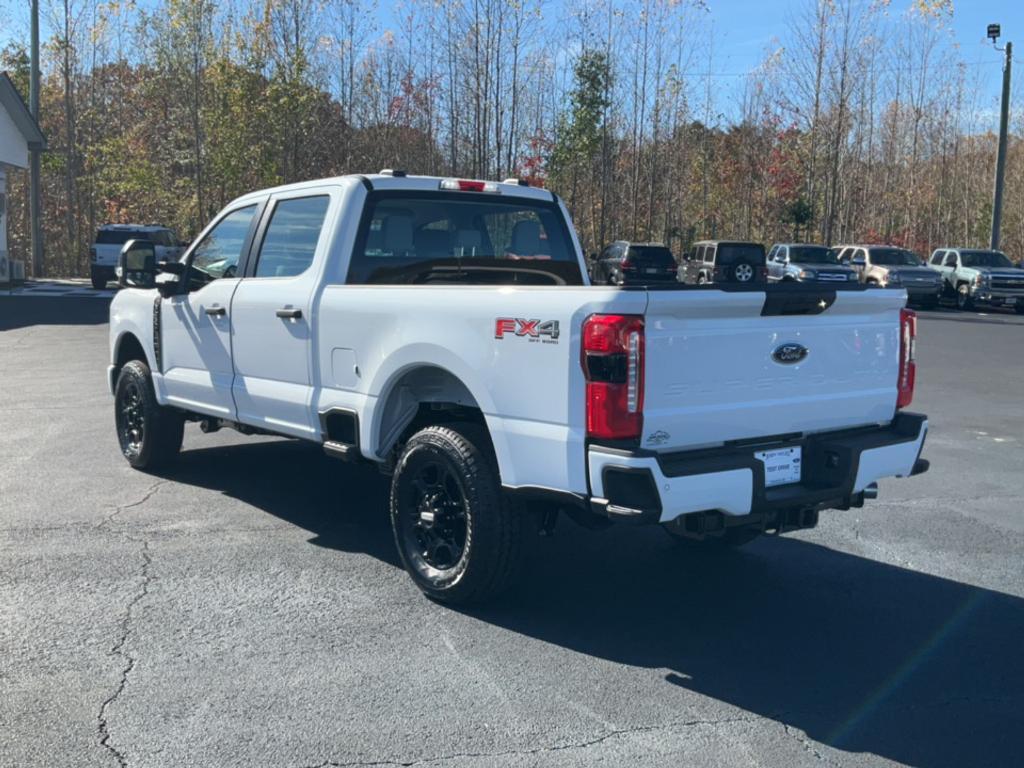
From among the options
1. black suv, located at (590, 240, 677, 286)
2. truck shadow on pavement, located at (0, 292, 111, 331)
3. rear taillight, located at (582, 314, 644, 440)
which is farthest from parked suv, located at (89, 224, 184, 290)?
rear taillight, located at (582, 314, 644, 440)

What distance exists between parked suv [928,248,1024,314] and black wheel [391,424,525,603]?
28361 mm

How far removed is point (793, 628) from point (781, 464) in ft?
2.86

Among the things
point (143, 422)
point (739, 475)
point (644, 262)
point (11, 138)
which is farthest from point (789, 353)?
point (11, 138)

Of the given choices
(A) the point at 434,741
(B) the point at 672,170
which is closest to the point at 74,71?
(B) the point at 672,170

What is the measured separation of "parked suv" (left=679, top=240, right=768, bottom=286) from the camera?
1187 inches

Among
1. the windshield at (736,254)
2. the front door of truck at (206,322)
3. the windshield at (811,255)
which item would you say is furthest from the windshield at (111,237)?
the front door of truck at (206,322)

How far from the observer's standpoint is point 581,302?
431 cm

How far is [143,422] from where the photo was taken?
800cm

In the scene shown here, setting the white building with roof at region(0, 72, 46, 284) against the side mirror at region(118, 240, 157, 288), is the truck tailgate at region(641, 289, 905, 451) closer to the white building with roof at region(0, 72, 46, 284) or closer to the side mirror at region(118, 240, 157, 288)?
the side mirror at region(118, 240, 157, 288)

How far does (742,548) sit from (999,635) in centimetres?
171

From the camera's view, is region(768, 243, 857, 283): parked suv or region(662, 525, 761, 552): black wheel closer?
region(662, 525, 761, 552): black wheel

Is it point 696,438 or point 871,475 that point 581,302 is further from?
point 871,475

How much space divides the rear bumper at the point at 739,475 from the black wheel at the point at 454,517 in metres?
0.72

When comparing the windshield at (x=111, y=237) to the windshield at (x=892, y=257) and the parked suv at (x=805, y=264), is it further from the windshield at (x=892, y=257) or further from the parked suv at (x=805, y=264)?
the windshield at (x=892, y=257)
